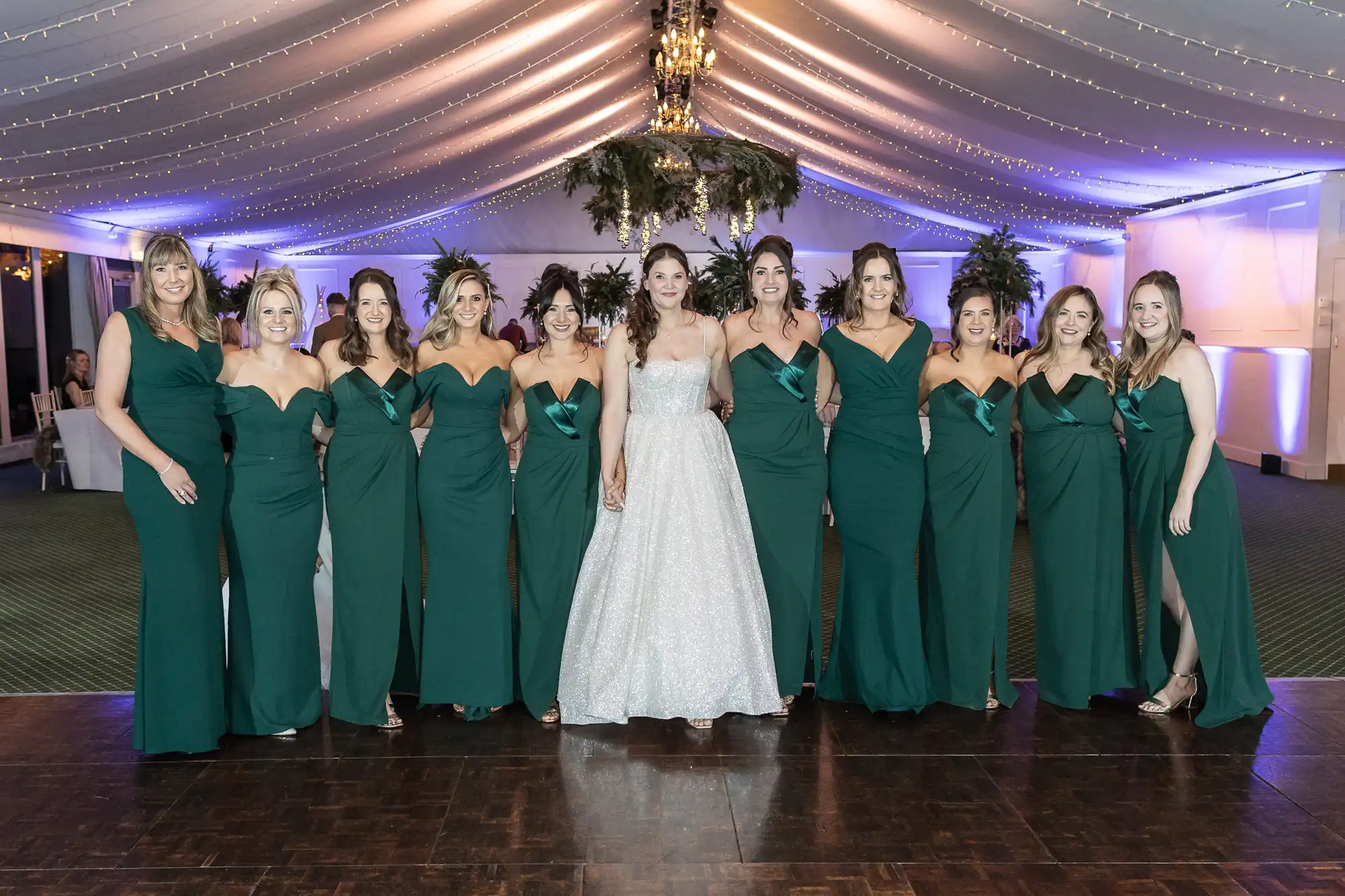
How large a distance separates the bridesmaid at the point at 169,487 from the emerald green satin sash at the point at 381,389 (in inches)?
19.5

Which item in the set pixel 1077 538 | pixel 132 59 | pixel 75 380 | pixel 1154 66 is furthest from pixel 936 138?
pixel 75 380

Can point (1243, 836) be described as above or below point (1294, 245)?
below

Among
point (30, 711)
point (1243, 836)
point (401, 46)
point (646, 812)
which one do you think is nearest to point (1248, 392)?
point (401, 46)

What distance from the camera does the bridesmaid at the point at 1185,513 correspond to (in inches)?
156

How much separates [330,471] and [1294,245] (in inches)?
422

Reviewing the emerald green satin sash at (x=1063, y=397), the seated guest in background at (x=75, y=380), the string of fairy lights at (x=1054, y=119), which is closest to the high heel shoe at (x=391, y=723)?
the emerald green satin sash at (x=1063, y=397)

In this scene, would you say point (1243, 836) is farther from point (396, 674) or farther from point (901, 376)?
point (396, 674)

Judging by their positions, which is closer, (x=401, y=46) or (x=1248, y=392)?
(x=401, y=46)

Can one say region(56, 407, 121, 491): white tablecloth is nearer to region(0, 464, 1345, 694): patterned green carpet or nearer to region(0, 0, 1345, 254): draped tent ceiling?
region(0, 464, 1345, 694): patterned green carpet

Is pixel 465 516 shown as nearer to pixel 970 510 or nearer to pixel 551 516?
pixel 551 516

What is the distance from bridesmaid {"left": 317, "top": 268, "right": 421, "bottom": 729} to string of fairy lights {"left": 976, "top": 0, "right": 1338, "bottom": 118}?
476cm

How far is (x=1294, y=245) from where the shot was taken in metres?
11.1

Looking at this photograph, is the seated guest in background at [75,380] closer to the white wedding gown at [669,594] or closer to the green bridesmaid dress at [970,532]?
the white wedding gown at [669,594]

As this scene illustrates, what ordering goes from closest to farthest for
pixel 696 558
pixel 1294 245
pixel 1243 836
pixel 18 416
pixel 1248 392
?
pixel 1243 836
pixel 696 558
pixel 1294 245
pixel 1248 392
pixel 18 416
